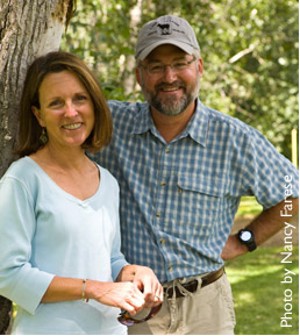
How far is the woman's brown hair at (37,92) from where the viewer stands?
8.50ft

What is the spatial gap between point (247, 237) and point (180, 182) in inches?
28.3

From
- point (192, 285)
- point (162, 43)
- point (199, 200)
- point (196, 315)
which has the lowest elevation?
point (196, 315)

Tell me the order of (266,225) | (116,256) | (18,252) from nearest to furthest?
(18,252), (116,256), (266,225)

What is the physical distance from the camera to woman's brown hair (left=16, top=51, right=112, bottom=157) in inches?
102

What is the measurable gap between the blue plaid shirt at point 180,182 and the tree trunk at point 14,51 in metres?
0.48

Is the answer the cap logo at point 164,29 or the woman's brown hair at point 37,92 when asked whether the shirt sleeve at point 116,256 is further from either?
the cap logo at point 164,29

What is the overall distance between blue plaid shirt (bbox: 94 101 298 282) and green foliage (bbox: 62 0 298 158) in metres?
4.16

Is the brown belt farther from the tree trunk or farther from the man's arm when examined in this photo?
the tree trunk

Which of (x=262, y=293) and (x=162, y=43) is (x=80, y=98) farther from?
(x=262, y=293)

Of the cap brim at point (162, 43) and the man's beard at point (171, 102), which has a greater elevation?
the cap brim at point (162, 43)

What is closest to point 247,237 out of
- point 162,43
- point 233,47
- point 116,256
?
point 162,43

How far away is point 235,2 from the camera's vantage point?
13.0 m

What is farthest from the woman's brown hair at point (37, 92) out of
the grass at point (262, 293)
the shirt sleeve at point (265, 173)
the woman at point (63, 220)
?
the grass at point (262, 293)

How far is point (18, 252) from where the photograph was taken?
234 centimetres
